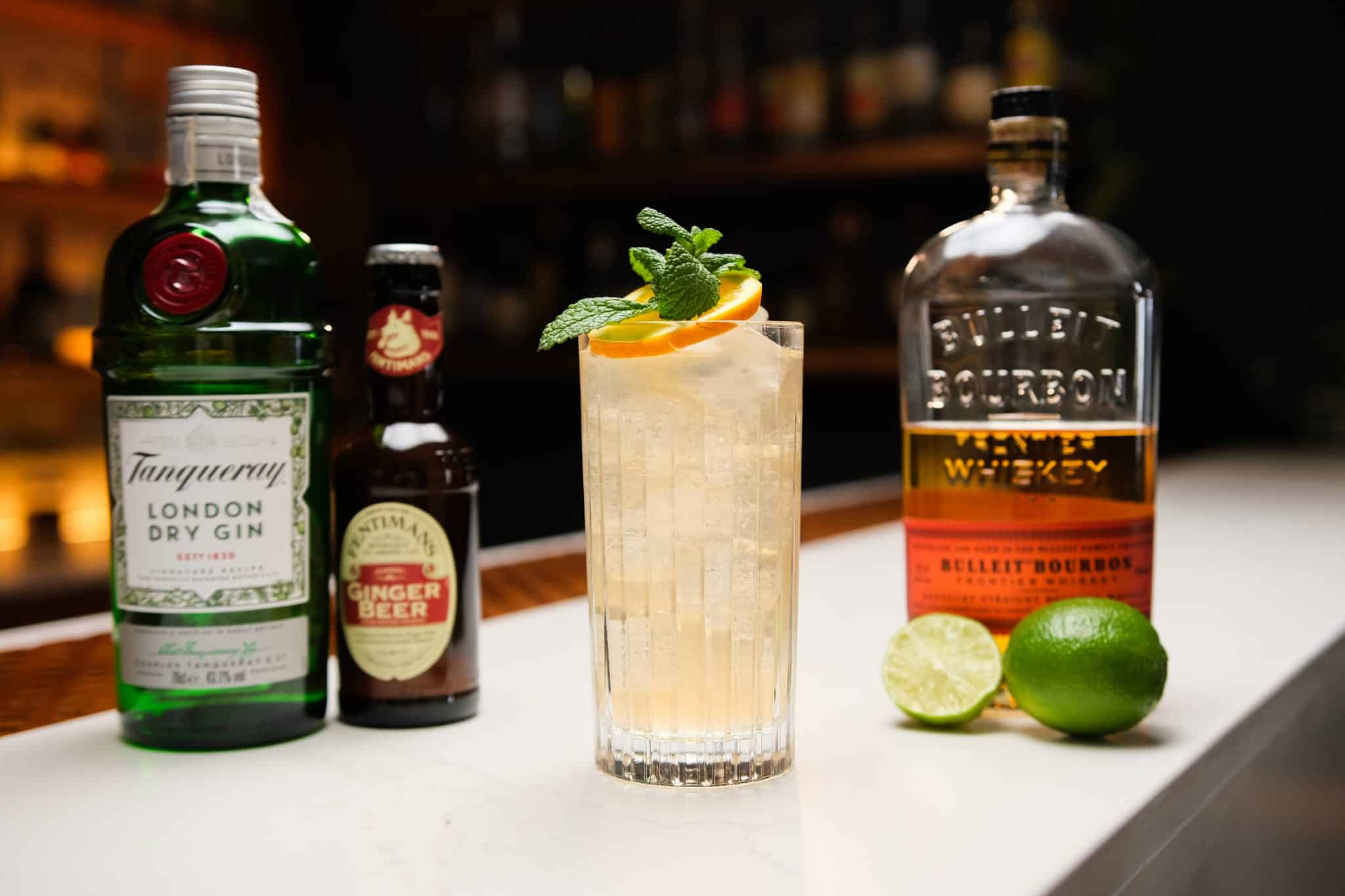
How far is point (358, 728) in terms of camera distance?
0.91 meters

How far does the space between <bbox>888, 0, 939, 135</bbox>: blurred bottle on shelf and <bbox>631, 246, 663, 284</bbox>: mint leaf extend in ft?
8.00

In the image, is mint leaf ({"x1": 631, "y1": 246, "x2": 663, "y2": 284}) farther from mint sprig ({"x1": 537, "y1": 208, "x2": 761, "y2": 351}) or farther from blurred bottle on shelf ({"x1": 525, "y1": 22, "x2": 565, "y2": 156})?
blurred bottle on shelf ({"x1": 525, "y1": 22, "x2": 565, "y2": 156})

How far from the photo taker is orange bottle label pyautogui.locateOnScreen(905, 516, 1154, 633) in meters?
1.00

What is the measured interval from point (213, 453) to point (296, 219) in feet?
10.2

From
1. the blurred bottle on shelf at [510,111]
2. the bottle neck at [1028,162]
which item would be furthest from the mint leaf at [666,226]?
the blurred bottle on shelf at [510,111]

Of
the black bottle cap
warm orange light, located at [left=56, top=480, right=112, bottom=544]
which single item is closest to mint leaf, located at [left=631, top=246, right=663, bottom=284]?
the black bottle cap

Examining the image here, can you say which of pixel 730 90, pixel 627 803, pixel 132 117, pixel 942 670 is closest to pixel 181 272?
pixel 627 803

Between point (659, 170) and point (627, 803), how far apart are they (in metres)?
2.75

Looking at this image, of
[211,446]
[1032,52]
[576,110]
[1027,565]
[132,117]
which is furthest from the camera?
[576,110]

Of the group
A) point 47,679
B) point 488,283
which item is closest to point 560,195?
point 488,283

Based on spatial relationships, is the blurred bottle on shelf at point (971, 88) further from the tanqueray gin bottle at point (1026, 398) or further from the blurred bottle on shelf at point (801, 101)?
the tanqueray gin bottle at point (1026, 398)

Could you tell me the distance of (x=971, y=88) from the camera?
3002mm

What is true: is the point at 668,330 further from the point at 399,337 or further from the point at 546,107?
the point at 546,107

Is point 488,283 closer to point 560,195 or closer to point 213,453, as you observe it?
point 560,195
